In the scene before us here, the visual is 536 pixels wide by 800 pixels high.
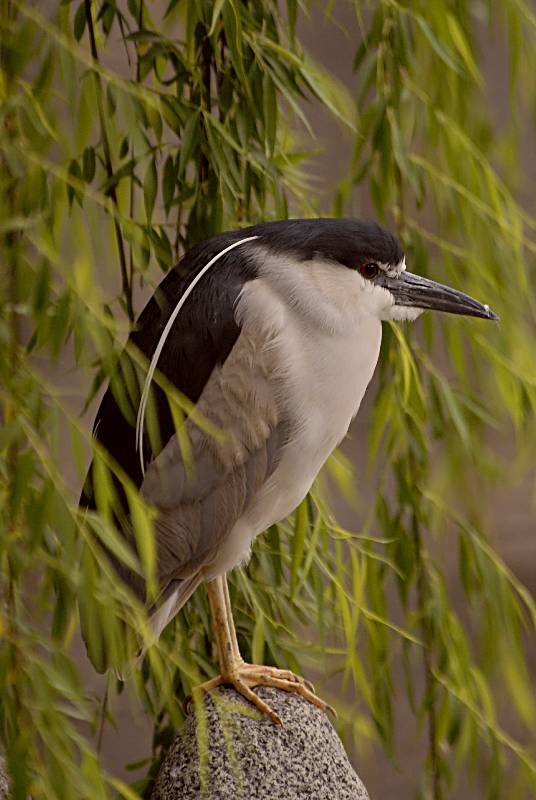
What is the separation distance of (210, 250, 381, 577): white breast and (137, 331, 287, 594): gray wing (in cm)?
1

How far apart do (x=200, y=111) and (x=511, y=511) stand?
3.88ft

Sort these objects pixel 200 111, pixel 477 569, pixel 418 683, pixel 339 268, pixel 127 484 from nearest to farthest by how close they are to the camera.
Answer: pixel 127 484
pixel 339 268
pixel 200 111
pixel 477 569
pixel 418 683

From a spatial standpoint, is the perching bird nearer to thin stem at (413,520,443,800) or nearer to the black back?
the black back

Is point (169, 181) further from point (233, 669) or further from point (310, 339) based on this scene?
point (233, 669)

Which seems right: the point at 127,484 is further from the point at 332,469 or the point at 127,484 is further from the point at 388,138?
the point at 388,138

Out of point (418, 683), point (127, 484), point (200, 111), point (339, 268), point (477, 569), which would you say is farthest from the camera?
point (418, 683)

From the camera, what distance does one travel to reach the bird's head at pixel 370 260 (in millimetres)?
969

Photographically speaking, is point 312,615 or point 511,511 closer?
point 312,615

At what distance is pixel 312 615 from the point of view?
118 cm

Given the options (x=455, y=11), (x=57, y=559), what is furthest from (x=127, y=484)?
(x=455, y=11)

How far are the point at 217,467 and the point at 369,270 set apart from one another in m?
0.18

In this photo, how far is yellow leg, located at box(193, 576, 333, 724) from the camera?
1.03 m

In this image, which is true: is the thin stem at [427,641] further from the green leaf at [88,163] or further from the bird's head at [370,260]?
the green leaf at [88,163]

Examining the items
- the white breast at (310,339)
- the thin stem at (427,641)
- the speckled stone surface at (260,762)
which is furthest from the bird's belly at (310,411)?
the thin stem at (427,641)
